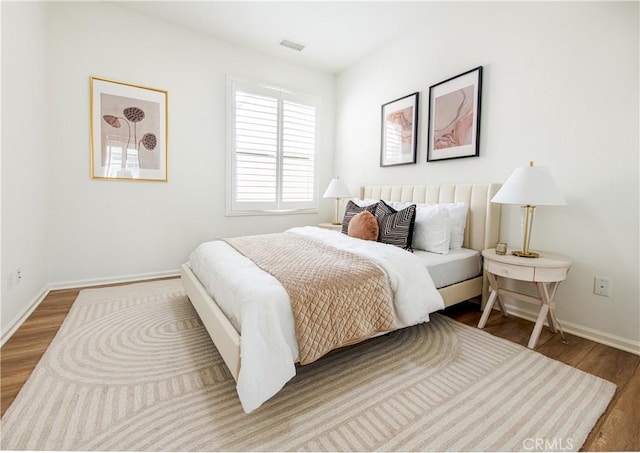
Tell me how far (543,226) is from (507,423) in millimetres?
1694

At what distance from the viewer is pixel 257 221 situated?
413 cm

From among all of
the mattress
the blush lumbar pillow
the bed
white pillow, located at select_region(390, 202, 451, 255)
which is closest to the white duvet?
the bed

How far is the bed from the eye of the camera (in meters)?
1.28

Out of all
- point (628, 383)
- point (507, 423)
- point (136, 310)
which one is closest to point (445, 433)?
point (507, 423)

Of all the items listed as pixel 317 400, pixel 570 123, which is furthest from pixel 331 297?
pixel 570 123

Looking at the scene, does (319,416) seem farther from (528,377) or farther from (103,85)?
(103,85)

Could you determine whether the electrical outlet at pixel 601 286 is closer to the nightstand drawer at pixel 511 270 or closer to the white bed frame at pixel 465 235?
the nightstand drawer at pixel 511 270

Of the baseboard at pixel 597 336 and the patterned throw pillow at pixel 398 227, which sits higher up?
the patterned throw pillow at pixel 398 227

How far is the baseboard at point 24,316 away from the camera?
1.95 m

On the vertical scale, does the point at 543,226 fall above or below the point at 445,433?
above

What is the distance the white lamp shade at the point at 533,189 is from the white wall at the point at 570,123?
1.32ft

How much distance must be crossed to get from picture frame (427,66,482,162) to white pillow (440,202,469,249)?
1.82ft

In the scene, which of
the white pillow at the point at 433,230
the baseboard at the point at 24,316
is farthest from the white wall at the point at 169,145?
the white pillow at the point at 433,230

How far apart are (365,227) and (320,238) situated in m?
0.43
